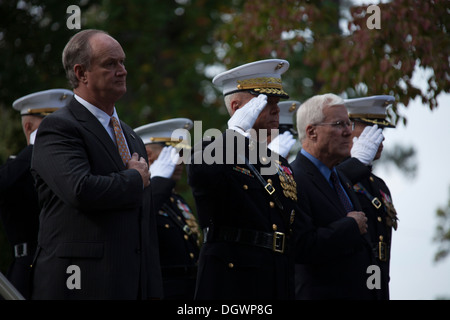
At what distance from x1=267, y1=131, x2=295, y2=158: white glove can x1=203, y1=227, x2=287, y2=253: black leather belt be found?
2.04 m

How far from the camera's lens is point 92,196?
12.3 ft

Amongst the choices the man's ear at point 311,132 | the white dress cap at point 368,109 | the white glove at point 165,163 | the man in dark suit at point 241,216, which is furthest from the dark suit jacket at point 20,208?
the white dress cap at point 368,109

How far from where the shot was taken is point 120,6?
50.4 ft

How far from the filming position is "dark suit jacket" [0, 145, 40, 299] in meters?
5.89

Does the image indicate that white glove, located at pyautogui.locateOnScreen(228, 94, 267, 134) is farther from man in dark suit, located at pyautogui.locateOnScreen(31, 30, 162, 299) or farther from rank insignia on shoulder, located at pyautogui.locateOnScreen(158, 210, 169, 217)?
rank insignia on shoulder, located at pyautogui.locateOnScreen(158, 210, 169, 217)

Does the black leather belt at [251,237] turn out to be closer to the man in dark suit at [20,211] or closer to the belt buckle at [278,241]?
the belt buckle at [278,241]

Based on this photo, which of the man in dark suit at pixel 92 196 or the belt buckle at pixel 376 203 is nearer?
the man in dark suit at pixel 92 196

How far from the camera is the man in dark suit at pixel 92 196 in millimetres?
3807

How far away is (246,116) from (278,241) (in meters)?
0.79

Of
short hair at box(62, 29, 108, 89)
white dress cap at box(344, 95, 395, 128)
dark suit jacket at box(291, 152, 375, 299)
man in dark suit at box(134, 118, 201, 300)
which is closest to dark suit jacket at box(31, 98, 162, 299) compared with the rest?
short hair at box(62, 29, 108, 89)

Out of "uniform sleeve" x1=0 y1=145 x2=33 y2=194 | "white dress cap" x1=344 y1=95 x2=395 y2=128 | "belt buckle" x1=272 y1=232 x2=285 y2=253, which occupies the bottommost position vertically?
"belt buckle" x1=272 y1=232 x2=285 y2=253

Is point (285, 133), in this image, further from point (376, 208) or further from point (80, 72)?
point (80, 72)

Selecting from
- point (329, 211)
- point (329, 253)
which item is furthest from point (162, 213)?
point (329, 253)
